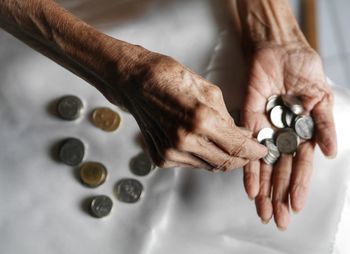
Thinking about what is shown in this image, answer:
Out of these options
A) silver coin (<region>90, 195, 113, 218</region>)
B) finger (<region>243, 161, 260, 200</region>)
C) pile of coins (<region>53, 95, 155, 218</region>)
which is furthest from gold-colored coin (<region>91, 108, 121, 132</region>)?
finger (<region>243, 161, 260, 200</region>)

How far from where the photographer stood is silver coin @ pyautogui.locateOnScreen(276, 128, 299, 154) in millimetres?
687

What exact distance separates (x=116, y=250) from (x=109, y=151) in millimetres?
150

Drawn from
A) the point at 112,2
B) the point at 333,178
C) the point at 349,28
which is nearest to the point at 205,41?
the point at 112,2

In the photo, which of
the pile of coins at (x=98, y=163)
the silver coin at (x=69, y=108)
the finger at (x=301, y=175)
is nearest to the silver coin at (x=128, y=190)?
the pile of coins at (x=98, y=163)

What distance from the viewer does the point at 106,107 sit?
2.41 ft

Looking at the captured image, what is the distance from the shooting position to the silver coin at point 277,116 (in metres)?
0.71

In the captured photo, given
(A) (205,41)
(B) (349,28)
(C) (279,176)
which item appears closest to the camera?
(C) (279,176)

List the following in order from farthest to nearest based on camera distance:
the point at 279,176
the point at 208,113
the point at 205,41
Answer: the point at 205,41 → the point at 279,176 → the point at 208,113

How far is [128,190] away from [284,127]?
0.26 m

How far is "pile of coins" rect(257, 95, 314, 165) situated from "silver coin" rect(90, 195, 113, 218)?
24 centimetres

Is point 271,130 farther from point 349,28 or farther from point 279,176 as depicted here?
point 349,28

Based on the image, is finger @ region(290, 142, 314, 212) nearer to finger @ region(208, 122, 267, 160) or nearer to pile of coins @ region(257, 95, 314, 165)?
pile of coins @ region(257, 95, 314, 165)

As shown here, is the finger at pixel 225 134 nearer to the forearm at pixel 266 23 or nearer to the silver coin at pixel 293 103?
the silver coin at pixel 293 103

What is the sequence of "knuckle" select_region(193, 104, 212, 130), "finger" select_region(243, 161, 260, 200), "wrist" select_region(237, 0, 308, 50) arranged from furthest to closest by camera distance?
"wrist" select_region(237, 0, 308, 50) < "finger" select_region(243, 161, 260, 200) < "knuckle" select_region(193, 104, 212, 130)
